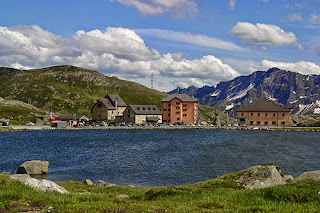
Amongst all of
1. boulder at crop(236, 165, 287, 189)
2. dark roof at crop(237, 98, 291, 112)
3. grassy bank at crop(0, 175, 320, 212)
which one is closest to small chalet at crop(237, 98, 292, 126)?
dark roof at crop(237, 98, 291, 112)

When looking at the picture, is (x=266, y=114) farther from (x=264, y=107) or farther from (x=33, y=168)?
(x=33, y=168)

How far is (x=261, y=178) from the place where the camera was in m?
25.5

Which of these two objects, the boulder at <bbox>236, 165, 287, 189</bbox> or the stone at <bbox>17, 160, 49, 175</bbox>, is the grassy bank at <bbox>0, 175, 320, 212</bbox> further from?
the stone at <bbox>17, 160, 49, 175</bbox>

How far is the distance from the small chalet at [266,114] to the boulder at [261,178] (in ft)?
571

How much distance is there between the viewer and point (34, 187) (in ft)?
57.6

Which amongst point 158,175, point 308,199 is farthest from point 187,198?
point 158,175

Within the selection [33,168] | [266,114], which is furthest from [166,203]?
[266,114]

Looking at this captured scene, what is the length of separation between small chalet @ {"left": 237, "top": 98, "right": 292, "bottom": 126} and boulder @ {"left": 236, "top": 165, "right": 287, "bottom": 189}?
17414 cm

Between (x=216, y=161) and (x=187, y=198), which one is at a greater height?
(x=187, y=198)

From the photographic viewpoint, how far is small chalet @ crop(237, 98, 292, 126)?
191m

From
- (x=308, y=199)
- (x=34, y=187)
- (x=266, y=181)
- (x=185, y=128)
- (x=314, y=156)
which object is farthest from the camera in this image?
(x=185, y=128)

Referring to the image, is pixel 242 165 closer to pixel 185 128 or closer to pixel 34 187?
pixel 34 187

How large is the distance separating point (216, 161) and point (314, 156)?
88.0 feet

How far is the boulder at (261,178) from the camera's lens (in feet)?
79.9
